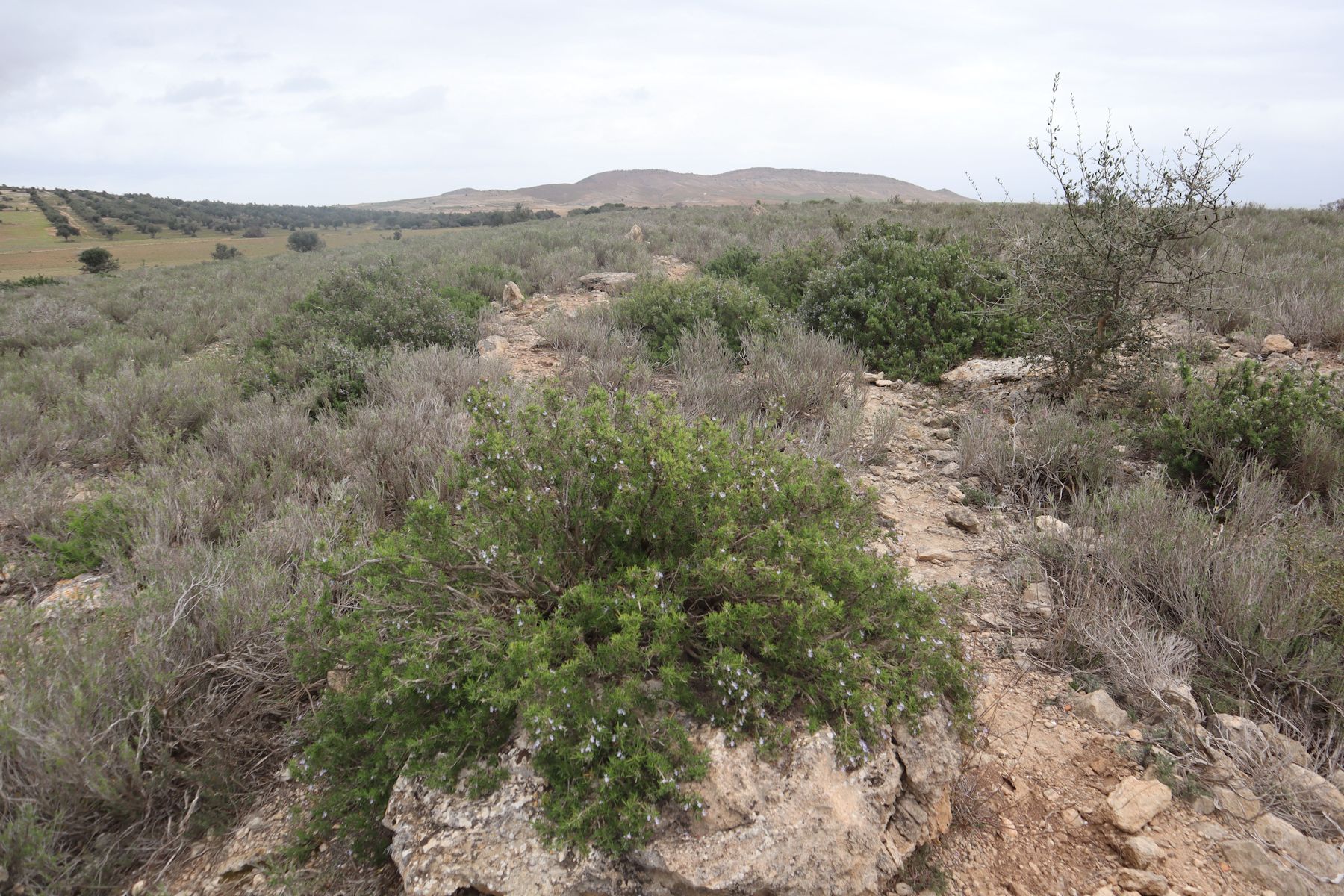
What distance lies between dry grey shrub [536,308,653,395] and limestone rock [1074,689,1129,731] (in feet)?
10.9

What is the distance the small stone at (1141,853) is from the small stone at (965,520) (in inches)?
73.3

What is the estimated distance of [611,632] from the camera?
1.95 m

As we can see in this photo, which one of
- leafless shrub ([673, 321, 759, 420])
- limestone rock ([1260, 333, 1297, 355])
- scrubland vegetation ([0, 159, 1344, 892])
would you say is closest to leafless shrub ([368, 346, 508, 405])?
scrubland vegetation ([0, 159, 1344, 892])

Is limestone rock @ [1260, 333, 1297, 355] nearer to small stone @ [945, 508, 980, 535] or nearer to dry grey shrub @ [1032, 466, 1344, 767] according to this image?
dry grey shrub @ [1032, 466, 1344, 767]

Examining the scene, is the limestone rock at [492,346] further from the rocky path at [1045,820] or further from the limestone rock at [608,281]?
the rocky path at [1045,820]

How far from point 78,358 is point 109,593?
5950 mm

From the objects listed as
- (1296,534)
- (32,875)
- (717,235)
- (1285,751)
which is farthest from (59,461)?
(717,235)

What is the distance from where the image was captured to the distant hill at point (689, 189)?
76.8m

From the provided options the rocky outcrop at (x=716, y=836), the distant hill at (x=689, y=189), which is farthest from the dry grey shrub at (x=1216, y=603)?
the distant hill at (x=689, y=189)

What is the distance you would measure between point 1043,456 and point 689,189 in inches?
3211

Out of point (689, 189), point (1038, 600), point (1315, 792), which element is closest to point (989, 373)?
point (1038, 600)

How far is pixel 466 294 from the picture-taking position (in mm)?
8766

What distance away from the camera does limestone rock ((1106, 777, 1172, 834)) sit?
193 centimetres

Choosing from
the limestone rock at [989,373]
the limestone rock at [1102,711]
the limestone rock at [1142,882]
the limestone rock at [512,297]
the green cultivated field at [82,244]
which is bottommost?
the limestone rock at [1142,882]
